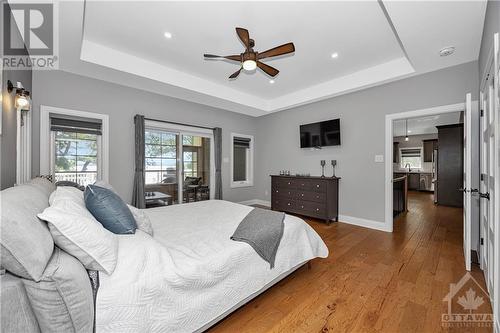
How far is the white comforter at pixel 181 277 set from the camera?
1116 millimetres

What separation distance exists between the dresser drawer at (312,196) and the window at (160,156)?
9.22 feet

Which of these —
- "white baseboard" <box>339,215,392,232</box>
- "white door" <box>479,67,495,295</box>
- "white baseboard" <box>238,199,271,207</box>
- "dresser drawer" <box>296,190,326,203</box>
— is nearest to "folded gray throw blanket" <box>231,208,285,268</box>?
"white door" <box>479,67,495,295</box>

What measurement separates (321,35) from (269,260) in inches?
112

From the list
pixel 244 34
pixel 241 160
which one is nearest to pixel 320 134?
pixel 241 160

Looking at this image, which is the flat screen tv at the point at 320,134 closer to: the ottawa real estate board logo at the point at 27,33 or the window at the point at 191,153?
the window at the point at 191,153

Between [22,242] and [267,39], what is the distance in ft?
10.3

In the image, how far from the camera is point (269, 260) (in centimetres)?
181

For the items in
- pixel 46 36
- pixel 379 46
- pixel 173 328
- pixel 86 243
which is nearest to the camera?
pixel 86 243

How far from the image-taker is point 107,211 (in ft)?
5.03

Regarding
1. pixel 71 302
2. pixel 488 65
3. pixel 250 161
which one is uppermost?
pixel 488 65

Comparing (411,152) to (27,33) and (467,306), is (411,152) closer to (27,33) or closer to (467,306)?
(467,306)

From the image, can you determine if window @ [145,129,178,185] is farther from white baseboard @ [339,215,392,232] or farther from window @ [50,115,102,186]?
white baseboard @ [339,215,392,232]

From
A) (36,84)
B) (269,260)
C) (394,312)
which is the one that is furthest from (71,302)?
(36,84)

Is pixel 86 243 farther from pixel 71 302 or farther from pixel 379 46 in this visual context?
pixel 379 46
